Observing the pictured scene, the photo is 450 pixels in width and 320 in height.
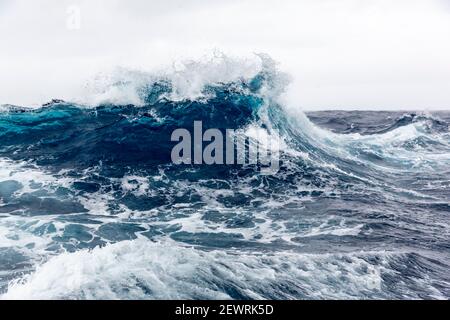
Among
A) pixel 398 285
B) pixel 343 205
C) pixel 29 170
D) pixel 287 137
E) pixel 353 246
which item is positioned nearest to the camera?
pixel 398 285

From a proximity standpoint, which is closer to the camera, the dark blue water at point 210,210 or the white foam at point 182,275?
the white foam at point 182,275

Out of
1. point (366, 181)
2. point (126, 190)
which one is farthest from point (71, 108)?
point (366, 181)

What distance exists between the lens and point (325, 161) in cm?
Result: 2698

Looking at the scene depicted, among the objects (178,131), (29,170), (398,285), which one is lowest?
(398,285)

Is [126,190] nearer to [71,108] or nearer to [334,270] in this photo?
[334,270]

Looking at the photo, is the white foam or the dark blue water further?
the dark blue water

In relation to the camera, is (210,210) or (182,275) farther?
(210,210)

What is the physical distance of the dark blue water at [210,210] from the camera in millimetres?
10055

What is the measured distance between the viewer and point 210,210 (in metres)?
17.8

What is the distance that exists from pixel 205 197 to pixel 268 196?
2.81 meters

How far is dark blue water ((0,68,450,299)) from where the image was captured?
10055 mm

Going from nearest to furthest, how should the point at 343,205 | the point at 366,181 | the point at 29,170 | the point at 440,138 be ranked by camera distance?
the point at 343,205
the point at 29,170
the point at 366,181
the point at 440,138

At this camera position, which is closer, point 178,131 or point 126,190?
point 126,190

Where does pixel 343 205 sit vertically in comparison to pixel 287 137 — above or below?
below
